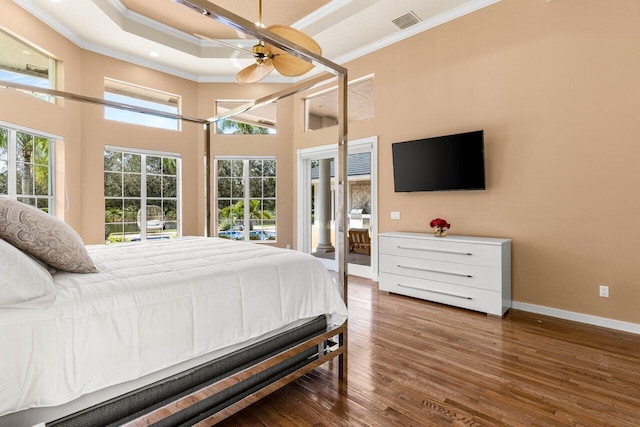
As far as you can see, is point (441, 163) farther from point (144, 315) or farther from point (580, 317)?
point (144, 315)

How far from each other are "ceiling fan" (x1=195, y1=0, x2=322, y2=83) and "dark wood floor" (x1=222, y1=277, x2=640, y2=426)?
2.34m

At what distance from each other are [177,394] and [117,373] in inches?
12.8

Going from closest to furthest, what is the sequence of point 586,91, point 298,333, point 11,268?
point 11,268, point 298,333, point 586,91

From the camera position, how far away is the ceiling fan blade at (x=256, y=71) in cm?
310

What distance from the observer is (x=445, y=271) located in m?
3.72

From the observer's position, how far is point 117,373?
48.5 inches

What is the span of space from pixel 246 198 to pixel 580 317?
531 centimetres

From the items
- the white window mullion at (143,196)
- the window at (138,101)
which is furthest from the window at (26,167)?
the white window mullion at (143,196)

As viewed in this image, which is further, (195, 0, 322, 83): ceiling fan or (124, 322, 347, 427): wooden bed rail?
(195, 0, 322, 83): ceiling fan

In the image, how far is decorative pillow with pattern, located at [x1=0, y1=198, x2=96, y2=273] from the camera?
4.30ft

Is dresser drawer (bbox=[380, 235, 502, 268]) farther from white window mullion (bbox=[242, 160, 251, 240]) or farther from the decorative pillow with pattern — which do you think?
the decorative pillow with pattern

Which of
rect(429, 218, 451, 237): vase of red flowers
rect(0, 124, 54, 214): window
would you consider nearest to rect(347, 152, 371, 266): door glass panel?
rect(429, 218, 451, 237): vase of red flowers

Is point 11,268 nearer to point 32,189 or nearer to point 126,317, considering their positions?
point 126,317

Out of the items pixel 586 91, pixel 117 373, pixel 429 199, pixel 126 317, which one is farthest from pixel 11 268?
pixel 586 91
